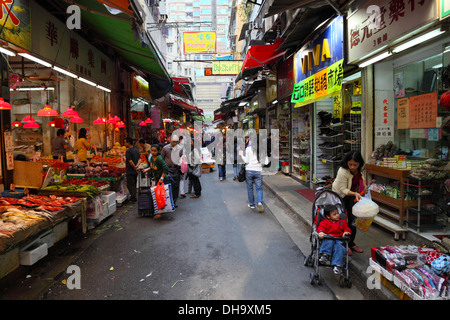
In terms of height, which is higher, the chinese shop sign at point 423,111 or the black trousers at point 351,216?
the chinese shop sign at point 423,111

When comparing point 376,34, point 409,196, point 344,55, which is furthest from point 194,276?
→ point 344,55

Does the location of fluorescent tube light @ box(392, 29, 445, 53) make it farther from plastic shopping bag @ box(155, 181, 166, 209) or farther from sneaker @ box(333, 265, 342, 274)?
plastic shopping bag @ box(155, 181, 166, 209)

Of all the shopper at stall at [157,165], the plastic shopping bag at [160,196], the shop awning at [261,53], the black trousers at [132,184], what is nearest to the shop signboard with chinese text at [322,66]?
the shop awning at [261,53]

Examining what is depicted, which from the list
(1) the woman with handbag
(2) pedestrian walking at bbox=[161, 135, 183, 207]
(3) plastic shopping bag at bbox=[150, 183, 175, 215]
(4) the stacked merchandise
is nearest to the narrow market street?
(3) plastic shopping bag at bbox=[150, 183, 175, 215]

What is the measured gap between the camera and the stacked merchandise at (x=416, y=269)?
2940 mm

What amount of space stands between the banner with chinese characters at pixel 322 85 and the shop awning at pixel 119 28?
4649 millimetres

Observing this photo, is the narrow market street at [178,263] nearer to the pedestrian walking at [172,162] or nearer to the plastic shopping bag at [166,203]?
the plastic shopping bag at [166,203]

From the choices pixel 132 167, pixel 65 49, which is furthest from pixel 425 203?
pixel 65 49

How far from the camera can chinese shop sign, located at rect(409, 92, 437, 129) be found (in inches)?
194

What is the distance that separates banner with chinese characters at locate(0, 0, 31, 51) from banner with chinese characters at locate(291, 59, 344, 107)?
672cm

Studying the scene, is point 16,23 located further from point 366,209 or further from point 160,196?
point 366,209

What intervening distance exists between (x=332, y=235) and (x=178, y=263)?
2.58 meters

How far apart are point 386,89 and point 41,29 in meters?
7.85
